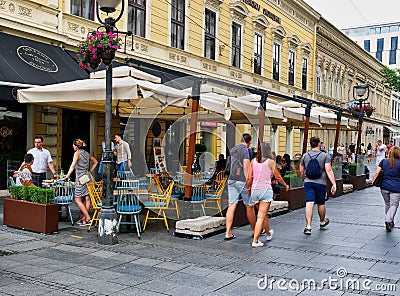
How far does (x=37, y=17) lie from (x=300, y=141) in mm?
23468

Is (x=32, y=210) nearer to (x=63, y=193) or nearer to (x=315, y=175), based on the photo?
(x=63, y=193)

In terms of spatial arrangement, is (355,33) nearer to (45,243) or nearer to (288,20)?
(288,20)

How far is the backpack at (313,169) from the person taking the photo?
28.8ft

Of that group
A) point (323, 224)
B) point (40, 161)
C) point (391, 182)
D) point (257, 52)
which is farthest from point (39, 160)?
point (257, 52)

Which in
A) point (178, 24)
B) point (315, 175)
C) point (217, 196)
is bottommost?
point (217, 196)

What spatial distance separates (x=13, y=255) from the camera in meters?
6.82

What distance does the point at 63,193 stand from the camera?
30.7 ft

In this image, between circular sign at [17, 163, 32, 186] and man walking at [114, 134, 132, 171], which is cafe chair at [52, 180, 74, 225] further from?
man walking at [114, 134, 132, 171]

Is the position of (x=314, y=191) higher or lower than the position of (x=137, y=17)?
lower

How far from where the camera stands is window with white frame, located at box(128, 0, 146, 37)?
663 inches

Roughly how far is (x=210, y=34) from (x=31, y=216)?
15.2 m

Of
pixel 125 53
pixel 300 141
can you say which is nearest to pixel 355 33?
pixel 300 141

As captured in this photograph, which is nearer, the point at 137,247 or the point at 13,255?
the point at 13,255

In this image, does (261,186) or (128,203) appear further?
(128,203)
